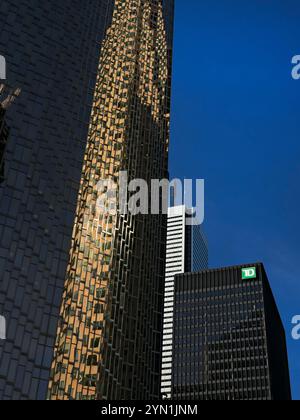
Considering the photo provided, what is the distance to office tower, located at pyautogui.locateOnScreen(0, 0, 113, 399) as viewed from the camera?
360 ft

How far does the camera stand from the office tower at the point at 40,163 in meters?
110

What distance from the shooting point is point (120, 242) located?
13712 cm

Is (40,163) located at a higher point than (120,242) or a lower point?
higher

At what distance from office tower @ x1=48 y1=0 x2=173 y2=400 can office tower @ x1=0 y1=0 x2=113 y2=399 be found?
3.74 meters

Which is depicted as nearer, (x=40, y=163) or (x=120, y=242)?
(x=40, y=163)

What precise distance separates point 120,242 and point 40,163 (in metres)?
24.9

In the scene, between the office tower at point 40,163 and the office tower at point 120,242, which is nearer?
the office tower at point 40,163

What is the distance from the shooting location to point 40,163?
13400cm

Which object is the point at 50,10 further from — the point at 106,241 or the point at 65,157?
the point at 106,241

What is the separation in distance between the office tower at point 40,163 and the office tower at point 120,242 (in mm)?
3745

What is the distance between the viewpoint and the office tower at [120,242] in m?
118

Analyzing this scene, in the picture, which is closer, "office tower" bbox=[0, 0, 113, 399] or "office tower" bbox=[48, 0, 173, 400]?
"office tower" bbox=[0, 0, 113, 399]
